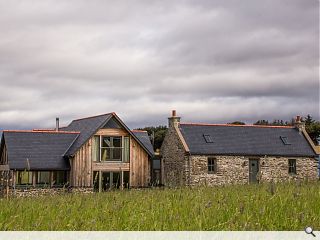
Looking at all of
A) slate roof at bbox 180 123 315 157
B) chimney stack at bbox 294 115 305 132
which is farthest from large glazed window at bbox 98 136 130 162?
chimney stack at bbox 294 115 305 132

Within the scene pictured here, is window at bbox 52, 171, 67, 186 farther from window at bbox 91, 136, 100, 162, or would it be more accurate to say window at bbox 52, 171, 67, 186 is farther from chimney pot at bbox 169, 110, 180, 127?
chimney pot at bbox 169, 110, 180, 127

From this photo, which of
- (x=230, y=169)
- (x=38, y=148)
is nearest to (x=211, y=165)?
(x=230, y=169)

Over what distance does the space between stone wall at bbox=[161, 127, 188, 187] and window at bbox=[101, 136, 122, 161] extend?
170 inches

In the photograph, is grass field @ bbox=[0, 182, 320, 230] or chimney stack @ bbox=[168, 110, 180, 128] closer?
grass field @ bbox=[0, 182, 320, 230]

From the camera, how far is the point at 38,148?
40562 mm

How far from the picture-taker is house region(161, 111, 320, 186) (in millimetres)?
42188

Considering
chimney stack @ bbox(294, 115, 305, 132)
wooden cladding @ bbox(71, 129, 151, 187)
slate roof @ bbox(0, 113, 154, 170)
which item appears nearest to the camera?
slate roof @ bbox(0, 113, 154, 170)

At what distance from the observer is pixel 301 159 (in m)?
45.4

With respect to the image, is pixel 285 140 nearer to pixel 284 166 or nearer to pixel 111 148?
pixel 284 166

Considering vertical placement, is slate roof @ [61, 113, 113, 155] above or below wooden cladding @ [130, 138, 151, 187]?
above

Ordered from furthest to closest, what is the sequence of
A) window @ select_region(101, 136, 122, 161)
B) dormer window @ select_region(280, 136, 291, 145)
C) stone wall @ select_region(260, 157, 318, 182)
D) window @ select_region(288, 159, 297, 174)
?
1. dormer window @ select_region(280, 136, 291, 145)
2. window @ select_region(288, 159, 297, 174)
3. stone wall @ select_region(260, 157, 318, 182)
4. window @ select_region(101, 136, 122, 161)

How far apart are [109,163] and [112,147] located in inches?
48.6
